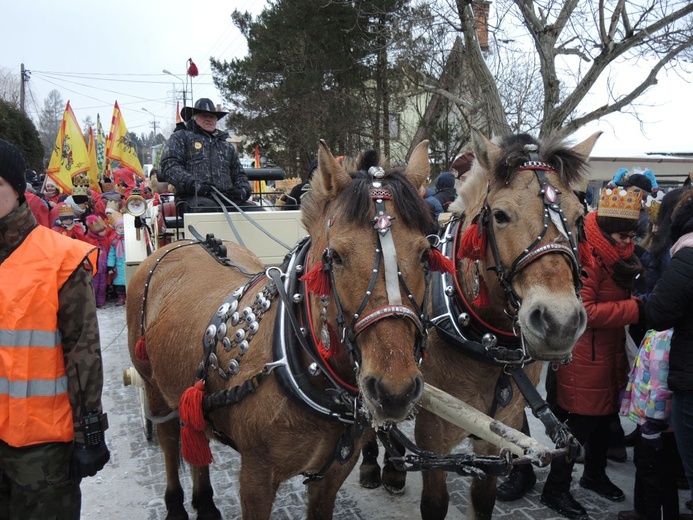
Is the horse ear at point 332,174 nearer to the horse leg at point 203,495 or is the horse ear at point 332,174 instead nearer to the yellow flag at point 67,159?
the horse leg at point 203,495

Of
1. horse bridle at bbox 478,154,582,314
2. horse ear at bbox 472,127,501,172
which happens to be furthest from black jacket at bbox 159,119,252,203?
horse bridle at bbox 478,154,582,314

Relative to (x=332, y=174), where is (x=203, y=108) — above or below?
above

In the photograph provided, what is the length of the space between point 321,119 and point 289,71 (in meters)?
2.02

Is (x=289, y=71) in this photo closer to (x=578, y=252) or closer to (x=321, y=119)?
(x=321, y=119)

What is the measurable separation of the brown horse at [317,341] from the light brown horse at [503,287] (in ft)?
1.65

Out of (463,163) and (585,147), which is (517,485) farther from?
(463,163)

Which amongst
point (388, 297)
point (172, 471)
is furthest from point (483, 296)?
point (172, 471)

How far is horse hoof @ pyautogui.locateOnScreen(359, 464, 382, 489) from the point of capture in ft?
14.0

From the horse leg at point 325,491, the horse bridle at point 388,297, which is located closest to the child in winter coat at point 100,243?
the horse leg at point 325,491

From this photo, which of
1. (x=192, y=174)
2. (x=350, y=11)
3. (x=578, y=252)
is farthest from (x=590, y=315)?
(x=350, y=11)

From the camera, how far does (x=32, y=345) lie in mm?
2100

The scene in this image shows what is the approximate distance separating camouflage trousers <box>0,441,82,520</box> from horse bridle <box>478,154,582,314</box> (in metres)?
2.00

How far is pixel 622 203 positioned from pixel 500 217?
1180mm

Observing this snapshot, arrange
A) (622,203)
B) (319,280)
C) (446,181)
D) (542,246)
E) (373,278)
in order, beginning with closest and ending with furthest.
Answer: (373,278) → (319,280) → (542,246) → (622,203) → (446,181)
